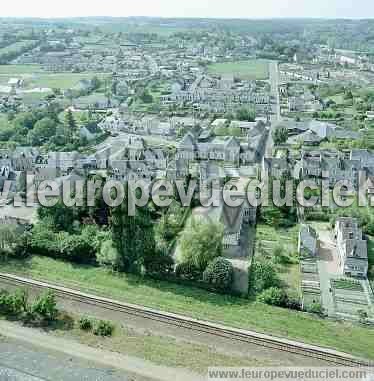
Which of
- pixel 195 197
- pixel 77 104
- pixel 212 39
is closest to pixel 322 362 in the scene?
pixel 195 197

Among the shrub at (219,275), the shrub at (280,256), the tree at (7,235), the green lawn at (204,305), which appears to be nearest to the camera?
the green lawn at (204,305)

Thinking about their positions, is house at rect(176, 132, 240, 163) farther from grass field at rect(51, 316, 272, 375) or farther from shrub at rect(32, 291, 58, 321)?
grass field at rect(51, 316, 272, 375)

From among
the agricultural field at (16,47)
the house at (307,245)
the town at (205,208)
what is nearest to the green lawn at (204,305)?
the town at (205,208)

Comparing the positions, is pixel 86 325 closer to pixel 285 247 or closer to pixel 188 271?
pixel 188 271

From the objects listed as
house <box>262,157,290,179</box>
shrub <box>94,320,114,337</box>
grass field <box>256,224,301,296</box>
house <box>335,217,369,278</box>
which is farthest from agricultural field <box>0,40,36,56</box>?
shrub <box>94,320,114,337</box>

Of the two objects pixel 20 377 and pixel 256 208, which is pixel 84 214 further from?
pixel 20 377

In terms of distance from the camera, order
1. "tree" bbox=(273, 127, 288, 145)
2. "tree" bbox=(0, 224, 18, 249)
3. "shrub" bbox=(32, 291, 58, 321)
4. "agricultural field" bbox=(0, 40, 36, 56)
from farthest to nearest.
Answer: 1. "agricultural field" bbox=(0, 40, 36, 56)
2. "tree" bbox=(273, 127, 288, 145)
3. "tree" bbox=(0, 224, 18, 249)
4. "shrub" bbox=(32, 291, 58, 321)

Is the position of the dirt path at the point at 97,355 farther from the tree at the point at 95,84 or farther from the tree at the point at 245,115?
the tree at the point at 95,84
